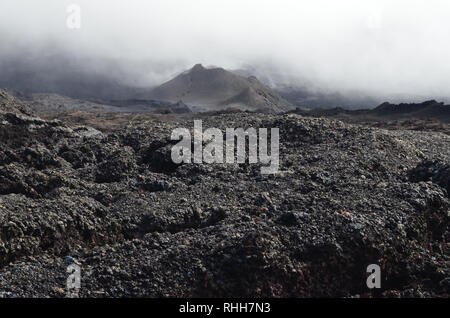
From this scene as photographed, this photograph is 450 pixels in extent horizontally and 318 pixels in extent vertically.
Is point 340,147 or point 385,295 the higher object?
point 340,147

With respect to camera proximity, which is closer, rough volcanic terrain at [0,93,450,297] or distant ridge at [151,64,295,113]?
rough volcanic terrain at [0,93,450,297]

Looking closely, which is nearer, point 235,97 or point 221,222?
point 221,222

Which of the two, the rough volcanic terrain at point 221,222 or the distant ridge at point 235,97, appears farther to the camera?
the distant ridge at point 235,97

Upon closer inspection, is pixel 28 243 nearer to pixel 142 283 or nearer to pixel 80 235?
pixel 80 235

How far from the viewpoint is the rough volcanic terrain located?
42.0 ft

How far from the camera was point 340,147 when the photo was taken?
20.4 m

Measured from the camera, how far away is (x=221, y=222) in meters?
15.0

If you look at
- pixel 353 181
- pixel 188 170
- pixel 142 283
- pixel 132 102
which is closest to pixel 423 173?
pixel 353 181

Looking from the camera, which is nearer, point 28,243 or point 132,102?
point 28,243

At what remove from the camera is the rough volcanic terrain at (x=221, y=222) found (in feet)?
42.0
